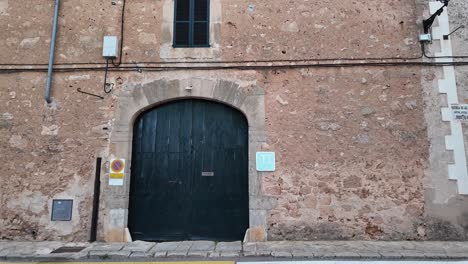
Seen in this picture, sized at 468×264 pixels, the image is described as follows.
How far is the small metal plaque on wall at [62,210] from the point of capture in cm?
608

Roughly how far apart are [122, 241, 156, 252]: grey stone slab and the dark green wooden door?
30 centimetres

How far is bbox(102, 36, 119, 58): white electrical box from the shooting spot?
6.41 m

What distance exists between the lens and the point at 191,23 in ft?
21.8

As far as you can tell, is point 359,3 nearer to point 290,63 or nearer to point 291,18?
point 291,18

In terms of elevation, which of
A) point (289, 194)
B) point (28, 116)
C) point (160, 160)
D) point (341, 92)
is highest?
point (341, 92)

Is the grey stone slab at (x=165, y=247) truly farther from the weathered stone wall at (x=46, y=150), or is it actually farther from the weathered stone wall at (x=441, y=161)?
the weathered stone wall at (x=441, y=161)

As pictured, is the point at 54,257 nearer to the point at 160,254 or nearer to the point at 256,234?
the point at 160,254

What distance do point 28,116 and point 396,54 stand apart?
6.65 meters

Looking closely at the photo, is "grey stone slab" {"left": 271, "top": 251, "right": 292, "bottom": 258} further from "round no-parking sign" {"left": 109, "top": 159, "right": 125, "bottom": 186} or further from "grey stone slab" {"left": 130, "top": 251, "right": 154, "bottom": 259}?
"round no-parking sign" {"left": 109, "top": 159, "right": 125, "bottom": 186}

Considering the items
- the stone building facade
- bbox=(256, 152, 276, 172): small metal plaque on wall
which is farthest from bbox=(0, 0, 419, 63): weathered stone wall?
bbox=(256, 152, 276, 172): small metal plaque on wall

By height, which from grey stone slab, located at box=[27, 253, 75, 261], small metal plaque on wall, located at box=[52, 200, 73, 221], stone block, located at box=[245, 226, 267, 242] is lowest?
grey stone slab, located at box=[27, 253, 75, 261]

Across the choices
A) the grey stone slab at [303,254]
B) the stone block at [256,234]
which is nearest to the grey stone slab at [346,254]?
the grey stone slab at [303,254]

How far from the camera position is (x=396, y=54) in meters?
6.41

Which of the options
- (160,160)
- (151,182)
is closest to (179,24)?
(160,160)
